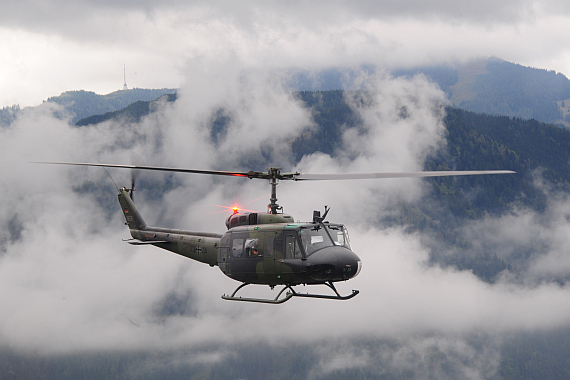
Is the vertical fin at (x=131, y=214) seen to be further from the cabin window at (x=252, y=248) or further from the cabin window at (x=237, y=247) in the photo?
the cabin window at (x=252, y=248)

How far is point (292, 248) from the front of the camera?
114ft

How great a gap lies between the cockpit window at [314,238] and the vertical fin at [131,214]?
19603 mm

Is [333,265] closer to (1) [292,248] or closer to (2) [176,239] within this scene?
(1) [292,248]

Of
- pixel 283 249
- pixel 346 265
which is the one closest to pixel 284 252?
pixel 283 249

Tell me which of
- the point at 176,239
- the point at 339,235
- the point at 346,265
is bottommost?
the point at 176,239

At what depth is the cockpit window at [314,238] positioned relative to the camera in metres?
34.5

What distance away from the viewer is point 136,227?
49.8 meters

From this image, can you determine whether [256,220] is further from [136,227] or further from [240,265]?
[136,227]

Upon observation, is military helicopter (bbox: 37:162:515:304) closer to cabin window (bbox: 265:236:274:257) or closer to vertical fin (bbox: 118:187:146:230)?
cabin window (bbox: 265:236:274:257)

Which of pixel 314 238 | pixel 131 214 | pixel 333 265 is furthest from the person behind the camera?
pixel 131 214

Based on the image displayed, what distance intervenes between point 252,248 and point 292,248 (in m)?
2.69

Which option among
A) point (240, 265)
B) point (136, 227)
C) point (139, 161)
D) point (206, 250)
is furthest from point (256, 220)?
point (136, 227)

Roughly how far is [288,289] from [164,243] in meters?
14.1

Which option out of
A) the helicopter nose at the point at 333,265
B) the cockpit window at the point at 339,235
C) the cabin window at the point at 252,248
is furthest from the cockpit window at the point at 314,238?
the cabin window at the point at 252,248
